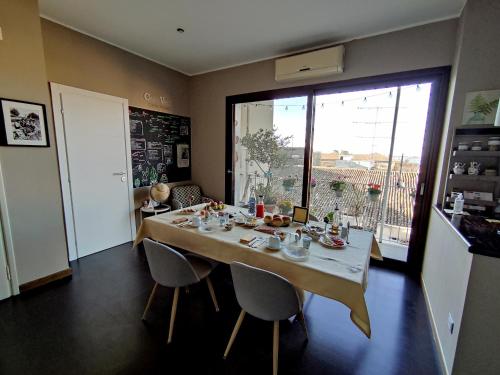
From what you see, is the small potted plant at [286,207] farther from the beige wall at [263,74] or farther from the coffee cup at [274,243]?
the beige wall at [263,74]

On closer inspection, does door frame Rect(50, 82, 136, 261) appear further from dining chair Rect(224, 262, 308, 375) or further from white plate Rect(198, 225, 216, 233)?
dining chair Rect(224, 262, 308, 375)

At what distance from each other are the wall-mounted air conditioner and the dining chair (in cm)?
257

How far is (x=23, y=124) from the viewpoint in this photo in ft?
6.66

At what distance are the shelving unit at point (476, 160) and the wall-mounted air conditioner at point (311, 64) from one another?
56.6 inches

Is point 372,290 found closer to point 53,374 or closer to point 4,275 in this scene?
point 53,374

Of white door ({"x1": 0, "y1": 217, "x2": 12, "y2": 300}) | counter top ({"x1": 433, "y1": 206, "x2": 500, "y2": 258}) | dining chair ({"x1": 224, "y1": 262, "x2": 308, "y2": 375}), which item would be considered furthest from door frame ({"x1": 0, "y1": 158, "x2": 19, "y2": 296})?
counter top ({"x1": 433, "y1": 206, "x2": 500, "y2": 258})

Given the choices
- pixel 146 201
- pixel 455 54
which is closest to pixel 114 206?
pixel 146 201

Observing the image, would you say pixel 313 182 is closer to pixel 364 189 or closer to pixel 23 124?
pixel 364 189

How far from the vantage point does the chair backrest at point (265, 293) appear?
1.22 metres

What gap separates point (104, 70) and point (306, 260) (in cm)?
329

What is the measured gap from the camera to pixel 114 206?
3.15 meters

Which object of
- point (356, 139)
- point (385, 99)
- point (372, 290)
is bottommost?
point (372, 290)

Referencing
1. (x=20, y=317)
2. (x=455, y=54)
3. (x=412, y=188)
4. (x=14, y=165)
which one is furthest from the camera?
(x=412, y=188)

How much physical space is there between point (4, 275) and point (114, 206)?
128 centimetres
